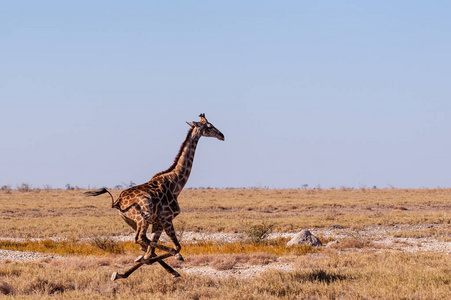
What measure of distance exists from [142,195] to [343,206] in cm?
3463

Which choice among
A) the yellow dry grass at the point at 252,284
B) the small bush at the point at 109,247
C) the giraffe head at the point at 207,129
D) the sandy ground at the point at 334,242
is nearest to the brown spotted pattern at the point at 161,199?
the giraffe head at the point at 207,129

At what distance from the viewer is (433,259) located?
46.1ft

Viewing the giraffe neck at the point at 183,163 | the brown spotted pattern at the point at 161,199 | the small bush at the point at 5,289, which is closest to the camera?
the brown spotted pattern at the point at 161,199

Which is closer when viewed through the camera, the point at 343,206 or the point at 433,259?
the point at 433,259

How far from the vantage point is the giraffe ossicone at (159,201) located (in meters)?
9.23

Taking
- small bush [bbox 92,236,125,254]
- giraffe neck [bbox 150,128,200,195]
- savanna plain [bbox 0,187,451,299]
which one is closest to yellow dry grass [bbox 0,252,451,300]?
savanna plain [bbox 0,187,451,299]

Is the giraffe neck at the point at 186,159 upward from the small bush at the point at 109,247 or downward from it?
upward

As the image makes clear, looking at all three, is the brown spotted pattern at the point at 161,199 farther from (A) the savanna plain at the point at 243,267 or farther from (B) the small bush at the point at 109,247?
(B) the small bush at the point at 109,247

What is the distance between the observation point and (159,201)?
30.8 feet

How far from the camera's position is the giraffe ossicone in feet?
30.3

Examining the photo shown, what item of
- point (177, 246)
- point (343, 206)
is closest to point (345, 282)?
point (177, 246)

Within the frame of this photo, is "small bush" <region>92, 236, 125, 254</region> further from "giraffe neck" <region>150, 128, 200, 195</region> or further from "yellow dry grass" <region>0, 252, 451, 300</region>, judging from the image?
"giraffe neck" <region>150, 128, 200, 195</region>

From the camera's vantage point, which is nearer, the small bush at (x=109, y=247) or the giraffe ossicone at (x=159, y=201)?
the giraffe ossicone at (x=159, y=201)

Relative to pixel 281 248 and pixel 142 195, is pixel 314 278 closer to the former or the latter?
pixel 142 195
